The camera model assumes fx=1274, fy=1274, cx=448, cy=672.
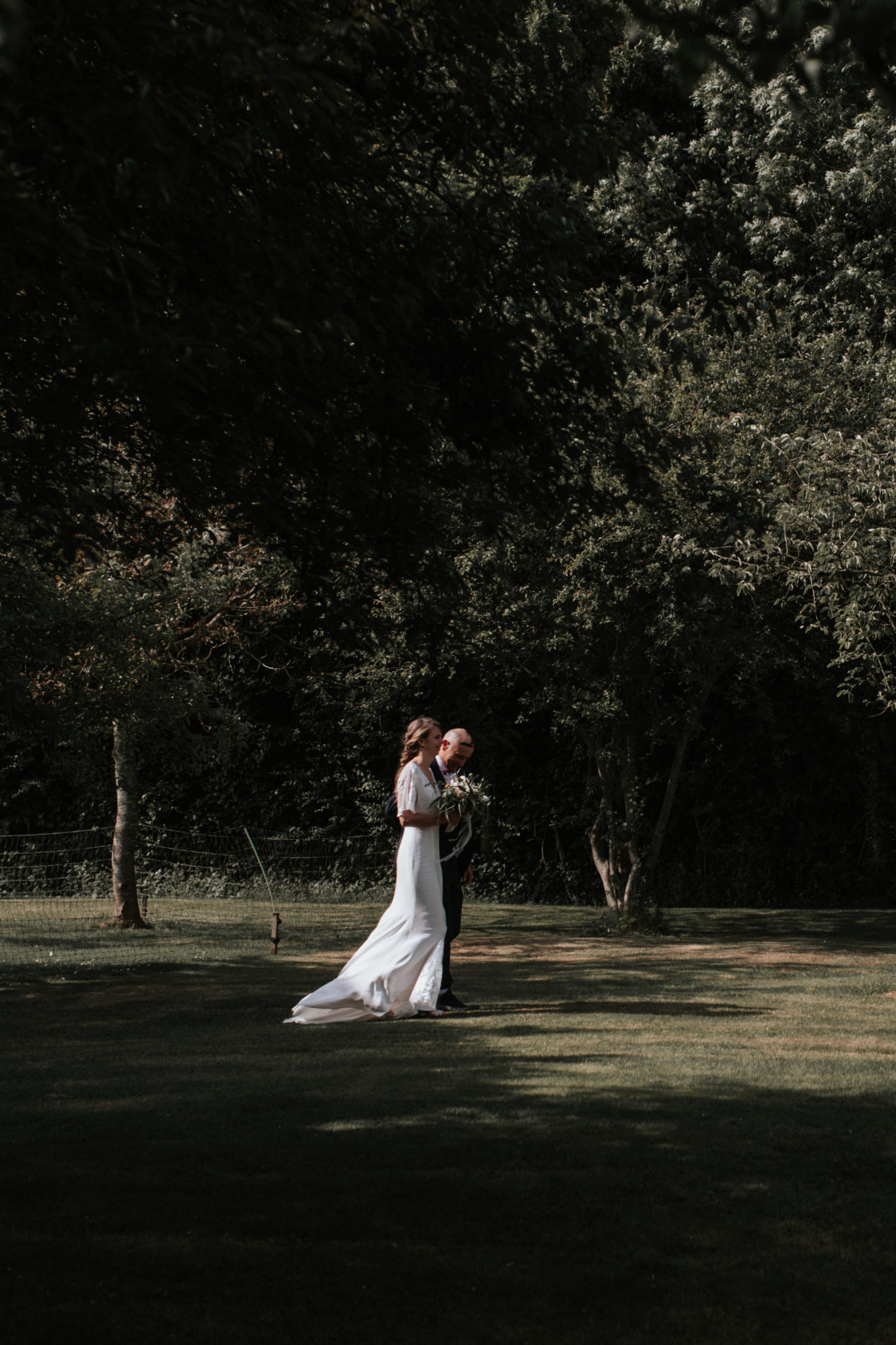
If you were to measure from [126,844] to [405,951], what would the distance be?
7.75 metres

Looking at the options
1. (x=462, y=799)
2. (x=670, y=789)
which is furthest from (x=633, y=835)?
(x=462, y=799)

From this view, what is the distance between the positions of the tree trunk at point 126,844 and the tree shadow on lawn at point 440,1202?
8.58m

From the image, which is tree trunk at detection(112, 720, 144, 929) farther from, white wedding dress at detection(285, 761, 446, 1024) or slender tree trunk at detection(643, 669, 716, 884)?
white wedding dress at detection(285, 761, 446, 1024)

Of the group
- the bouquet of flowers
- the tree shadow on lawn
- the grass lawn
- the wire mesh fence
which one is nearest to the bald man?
the bouquet of flowers

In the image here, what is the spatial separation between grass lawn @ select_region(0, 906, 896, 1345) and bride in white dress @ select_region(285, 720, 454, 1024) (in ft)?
0.93

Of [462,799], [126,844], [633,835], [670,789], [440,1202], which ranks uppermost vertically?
[670,789]

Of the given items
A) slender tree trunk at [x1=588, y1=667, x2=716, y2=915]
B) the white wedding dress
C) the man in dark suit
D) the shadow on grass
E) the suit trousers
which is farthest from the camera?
slender tree trunk at [x1=588, y1=667, x2=716, y2=915]

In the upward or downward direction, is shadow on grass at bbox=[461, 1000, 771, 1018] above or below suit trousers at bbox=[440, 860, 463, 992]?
below

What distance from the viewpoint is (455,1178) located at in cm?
491

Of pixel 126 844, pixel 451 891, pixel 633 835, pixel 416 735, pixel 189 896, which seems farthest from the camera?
pixel 189 896

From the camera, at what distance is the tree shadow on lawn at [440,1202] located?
3.70m

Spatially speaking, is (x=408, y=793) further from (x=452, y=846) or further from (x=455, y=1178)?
(x=455, y=1178)

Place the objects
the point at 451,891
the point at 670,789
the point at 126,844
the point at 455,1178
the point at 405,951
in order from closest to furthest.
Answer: the point at 455,1178, the point at 405,951, the point at 451,891, the point at 126,844, the point at 670,789

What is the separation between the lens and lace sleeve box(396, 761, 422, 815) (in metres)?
9.63
